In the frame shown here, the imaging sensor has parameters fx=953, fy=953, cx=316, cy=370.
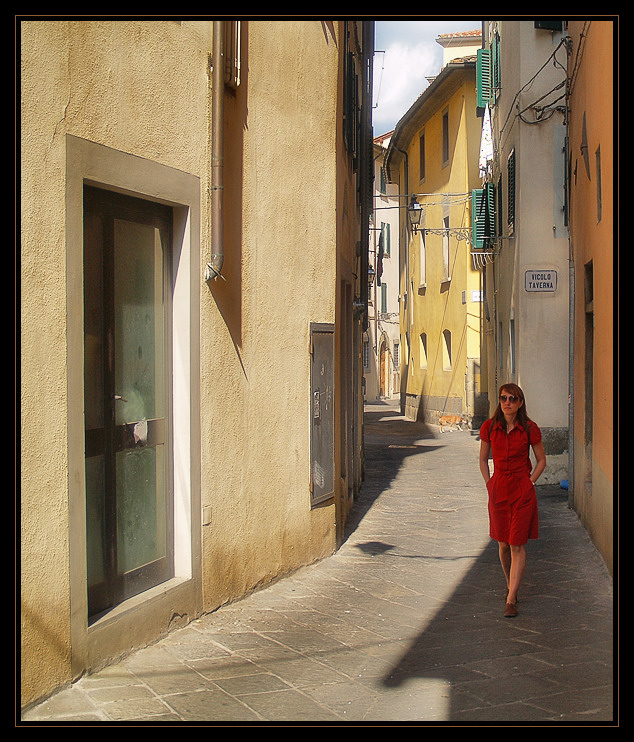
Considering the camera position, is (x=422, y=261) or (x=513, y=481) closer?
(x=513, y=481)

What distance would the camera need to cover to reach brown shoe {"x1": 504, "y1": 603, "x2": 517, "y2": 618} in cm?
649

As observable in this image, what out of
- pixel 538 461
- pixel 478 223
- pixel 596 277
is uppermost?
pixel 478 223

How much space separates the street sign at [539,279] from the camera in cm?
1298

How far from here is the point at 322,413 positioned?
27.0 feet

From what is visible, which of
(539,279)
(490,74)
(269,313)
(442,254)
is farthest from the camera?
(442,254)

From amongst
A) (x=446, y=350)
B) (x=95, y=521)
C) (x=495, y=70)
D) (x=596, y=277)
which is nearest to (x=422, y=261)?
(x=446, y=350)

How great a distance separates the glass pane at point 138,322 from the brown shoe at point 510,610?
8.85ft

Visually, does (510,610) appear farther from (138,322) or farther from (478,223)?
(478,223)

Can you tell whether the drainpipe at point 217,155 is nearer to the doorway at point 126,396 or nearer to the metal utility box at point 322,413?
the doorway at point 126,396

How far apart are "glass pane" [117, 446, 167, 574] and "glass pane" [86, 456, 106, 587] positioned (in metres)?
0.19

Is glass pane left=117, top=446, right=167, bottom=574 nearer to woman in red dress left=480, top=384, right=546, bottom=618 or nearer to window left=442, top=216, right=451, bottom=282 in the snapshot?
woman in red dress left=480, top=384, right=546, bottom=618

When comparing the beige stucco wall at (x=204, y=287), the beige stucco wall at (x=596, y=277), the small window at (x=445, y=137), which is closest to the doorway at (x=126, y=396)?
the beige stucco wall at (x=204, y=287)

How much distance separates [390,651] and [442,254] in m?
22.8

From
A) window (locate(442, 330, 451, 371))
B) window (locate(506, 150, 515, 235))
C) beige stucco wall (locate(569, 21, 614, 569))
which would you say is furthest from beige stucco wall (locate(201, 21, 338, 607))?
window (locate(442, 330, 451, 371))
